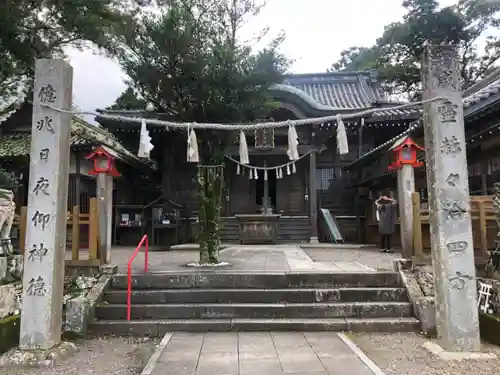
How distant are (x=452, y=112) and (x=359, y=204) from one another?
13453mm

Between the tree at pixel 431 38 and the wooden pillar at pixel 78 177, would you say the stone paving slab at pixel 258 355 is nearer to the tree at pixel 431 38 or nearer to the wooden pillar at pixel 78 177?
the wooden pillar at pixel 78 177

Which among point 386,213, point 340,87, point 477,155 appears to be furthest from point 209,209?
point 340,87

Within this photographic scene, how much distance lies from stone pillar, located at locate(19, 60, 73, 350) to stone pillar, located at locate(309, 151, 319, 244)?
12947mm

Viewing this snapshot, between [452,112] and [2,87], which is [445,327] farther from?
[2,87]

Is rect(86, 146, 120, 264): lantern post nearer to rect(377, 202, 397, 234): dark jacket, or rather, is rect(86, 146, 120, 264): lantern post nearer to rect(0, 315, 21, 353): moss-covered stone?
rect(0, 315, 21, 353): moss-covered stone

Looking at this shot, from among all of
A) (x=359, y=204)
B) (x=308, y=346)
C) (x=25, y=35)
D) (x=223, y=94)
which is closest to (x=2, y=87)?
(x=25, y=35)

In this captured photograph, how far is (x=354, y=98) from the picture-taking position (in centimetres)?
2286

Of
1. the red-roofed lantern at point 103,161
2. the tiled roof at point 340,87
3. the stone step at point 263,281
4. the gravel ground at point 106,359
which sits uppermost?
the tiled roof at point 340,87

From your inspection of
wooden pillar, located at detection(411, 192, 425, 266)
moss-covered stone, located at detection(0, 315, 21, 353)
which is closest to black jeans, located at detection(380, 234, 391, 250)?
wooden pillar, located at detection(411, 192, 425, 266)

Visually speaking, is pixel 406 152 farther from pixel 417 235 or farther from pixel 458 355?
pixel 458 355

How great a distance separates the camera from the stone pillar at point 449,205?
5.34m

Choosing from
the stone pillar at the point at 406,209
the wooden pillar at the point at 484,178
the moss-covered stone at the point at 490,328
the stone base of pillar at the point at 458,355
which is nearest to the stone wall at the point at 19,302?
the stone base of pillar at the point at 458,355

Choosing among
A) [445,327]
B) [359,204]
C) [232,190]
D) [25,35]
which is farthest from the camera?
[232,190]

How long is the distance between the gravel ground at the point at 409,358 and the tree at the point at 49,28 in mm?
8821
